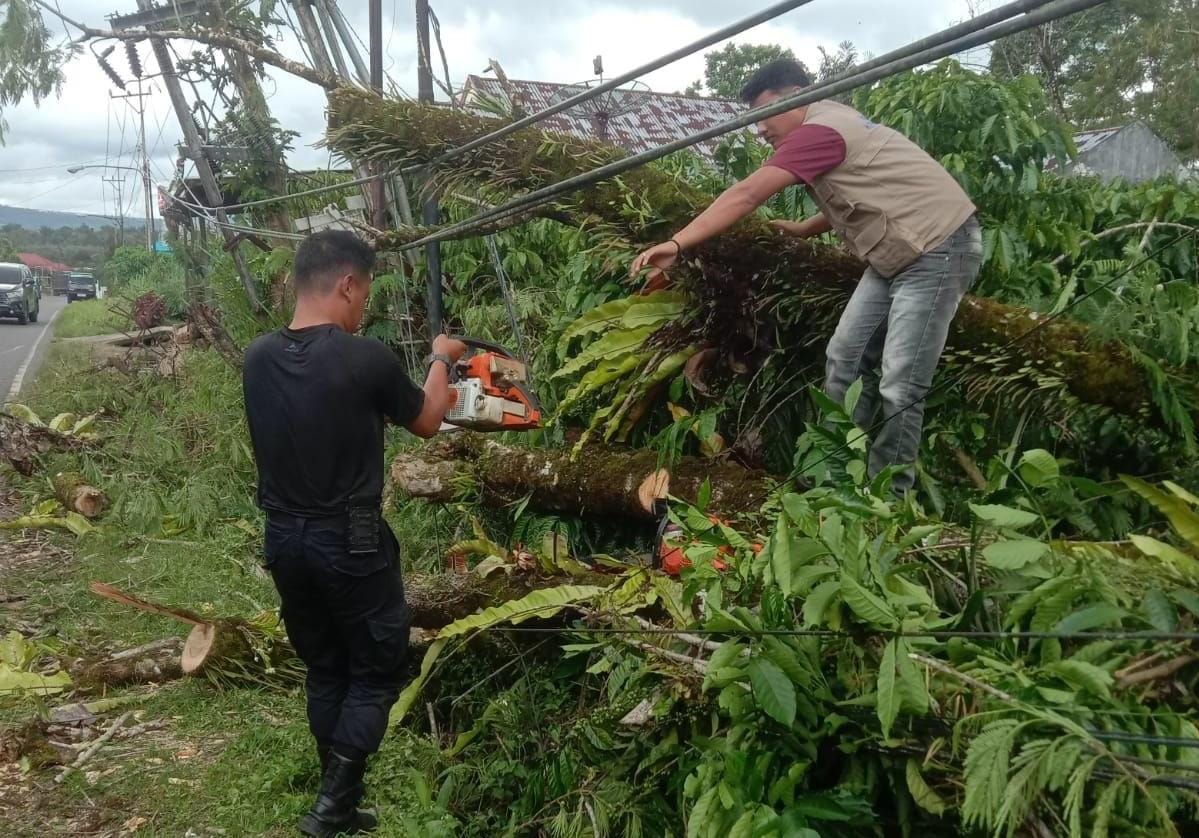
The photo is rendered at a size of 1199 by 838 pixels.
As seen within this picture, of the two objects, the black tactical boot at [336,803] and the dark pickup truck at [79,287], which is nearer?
the black tactical boot at [336,803]

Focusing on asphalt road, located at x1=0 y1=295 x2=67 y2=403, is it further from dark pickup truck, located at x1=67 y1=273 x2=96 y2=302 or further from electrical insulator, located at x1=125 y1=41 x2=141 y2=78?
dark pickup truck, located at x1=67 y1=273 x2=96 y2=302

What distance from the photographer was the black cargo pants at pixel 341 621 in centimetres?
311

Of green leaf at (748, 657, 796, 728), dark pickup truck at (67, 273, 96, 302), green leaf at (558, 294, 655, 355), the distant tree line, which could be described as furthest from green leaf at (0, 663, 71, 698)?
the distant tree line

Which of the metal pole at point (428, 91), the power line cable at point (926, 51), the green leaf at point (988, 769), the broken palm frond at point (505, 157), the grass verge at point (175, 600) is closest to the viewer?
the green leaf at point (988, 769)

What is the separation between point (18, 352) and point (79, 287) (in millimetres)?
28369

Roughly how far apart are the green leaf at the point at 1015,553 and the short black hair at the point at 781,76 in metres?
2.39

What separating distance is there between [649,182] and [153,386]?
294 inches

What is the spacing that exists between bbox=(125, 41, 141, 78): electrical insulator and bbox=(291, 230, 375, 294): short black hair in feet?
34.6

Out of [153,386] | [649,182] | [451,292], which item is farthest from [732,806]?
[153,386]

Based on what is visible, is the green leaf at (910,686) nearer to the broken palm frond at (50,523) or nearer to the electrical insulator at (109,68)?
the broken palm frond at (50,523)

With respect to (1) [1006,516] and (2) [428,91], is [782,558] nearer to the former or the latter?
(1) [1006,516]

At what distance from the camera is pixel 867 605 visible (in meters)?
2.07

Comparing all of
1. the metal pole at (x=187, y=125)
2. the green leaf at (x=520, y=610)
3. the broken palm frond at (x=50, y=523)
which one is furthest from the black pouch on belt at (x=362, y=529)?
the metal pole at (x=187, y=125)

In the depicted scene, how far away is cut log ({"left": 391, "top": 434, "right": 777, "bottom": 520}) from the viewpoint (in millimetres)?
4258
